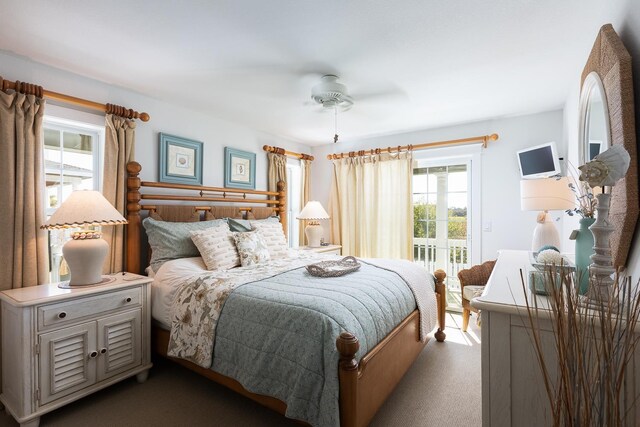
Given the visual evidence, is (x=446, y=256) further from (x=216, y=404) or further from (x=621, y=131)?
(x=216, y=404)

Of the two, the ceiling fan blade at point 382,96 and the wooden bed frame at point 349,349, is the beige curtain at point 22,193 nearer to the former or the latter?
the wooden bed frame at point 349,349

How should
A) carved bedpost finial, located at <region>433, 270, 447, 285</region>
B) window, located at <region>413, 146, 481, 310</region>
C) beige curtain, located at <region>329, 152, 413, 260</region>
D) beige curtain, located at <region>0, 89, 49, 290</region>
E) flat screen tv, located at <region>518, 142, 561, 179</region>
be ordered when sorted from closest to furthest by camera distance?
beige curtain, located at <region>0, 89, 49, 290</region> < carved bedpost finial, located at <region>433, 270, 447, 285</region> < flat screen tv, located at <region>518, 142, 561, 179</region> < window, located at <region>413, 146, 481, 310</region> < beige curtain, located at <region>329, 152, 413, 260</region>

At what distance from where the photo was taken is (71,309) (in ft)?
6.49

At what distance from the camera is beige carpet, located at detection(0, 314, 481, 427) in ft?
6.31

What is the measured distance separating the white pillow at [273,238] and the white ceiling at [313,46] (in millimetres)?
1291

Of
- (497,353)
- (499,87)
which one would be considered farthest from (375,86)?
(497,353)

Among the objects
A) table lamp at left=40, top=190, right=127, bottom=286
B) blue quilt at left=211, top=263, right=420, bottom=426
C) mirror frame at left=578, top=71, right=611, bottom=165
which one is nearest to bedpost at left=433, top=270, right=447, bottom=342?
blue quilt at left=211, top=263, right=420, bottom=426

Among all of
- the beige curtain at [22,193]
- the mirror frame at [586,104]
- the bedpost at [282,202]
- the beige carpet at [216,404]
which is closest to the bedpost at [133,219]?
the beige curtain at [22,193]

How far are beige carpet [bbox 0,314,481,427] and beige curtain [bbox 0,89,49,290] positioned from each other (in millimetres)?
931

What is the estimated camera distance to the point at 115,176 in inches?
105

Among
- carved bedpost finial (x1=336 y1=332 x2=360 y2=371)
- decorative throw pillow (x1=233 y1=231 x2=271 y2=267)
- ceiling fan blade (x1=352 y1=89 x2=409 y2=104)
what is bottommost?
carved bedpost finial (x1=336 y1=332 x2=360 y2=371)

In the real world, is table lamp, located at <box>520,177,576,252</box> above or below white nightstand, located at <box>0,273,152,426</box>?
above

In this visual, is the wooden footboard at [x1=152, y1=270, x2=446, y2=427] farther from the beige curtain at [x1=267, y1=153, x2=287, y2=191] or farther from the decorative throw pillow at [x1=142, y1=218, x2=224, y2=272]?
the beige curtain at [x1=267, y1=153, x2=287, y2=191]

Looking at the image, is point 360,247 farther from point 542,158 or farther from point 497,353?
point 497,353
